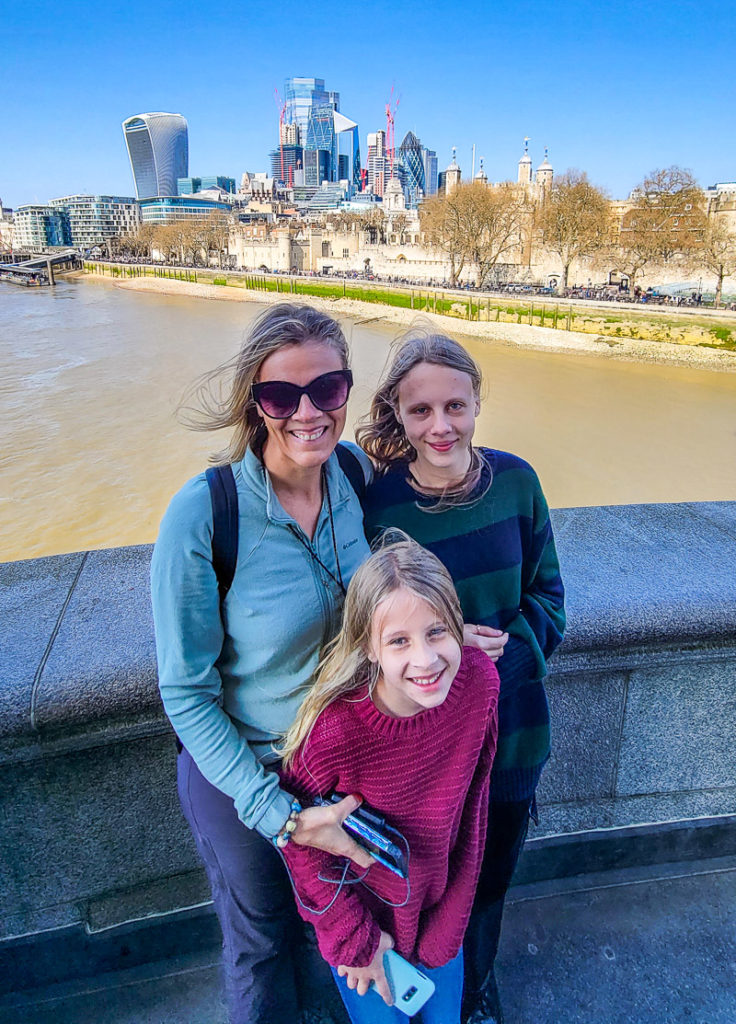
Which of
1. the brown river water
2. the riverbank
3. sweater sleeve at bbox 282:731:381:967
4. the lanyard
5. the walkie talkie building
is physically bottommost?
the brown river water

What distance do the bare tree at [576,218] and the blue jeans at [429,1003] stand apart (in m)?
38.2

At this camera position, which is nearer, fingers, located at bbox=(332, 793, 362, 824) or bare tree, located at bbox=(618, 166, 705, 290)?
fingers, located at bbox=(332, 793, 362, 824)

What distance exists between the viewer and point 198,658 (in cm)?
100

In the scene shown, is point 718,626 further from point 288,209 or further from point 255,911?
point 288,209

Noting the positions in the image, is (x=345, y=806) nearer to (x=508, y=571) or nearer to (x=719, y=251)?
(x=508, y=571)

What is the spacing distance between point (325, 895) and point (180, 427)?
14255mm

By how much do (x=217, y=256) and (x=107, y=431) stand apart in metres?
64.6

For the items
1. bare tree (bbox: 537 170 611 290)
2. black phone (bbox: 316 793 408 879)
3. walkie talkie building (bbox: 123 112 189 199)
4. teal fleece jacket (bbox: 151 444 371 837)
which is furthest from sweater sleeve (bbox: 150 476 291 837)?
walkie talkie building (bbox: 123 112 189 199)

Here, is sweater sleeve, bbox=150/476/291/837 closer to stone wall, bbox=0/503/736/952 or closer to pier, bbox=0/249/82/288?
stone wall, bbox=0/503/736/952

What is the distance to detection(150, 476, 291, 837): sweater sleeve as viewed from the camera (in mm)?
976

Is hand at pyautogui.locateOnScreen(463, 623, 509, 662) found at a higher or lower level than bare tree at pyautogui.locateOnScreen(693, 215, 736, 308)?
lower

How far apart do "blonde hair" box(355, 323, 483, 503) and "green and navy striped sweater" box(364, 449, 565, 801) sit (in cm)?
3

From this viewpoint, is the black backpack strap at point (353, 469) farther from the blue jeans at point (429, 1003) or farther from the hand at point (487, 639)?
the blue jeans at point (429, 1003)

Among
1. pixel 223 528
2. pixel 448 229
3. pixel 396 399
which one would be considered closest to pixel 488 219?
pixel 448 229
